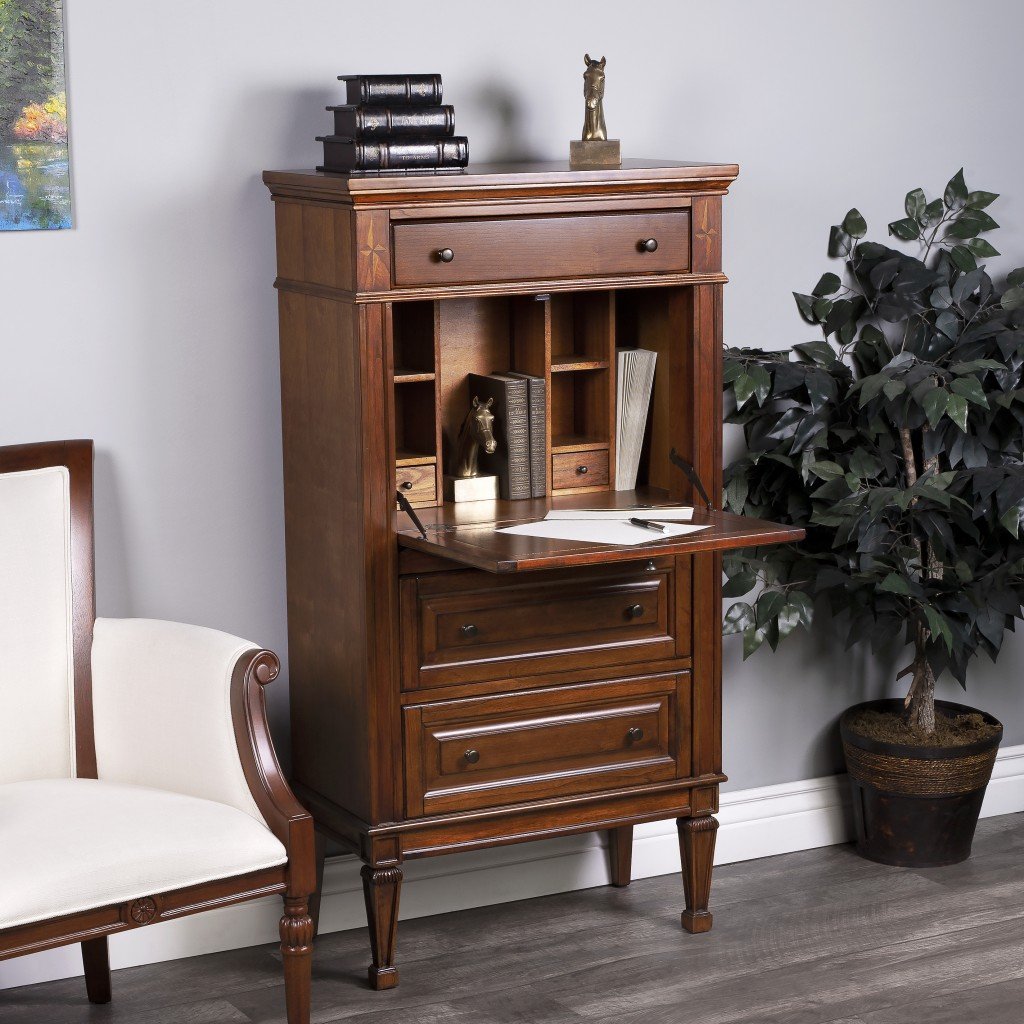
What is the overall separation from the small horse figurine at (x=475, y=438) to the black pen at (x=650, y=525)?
0.37 meters

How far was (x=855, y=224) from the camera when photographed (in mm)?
3461

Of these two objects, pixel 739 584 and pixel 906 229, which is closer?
pixel 739 584

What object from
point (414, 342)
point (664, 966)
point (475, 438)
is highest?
point (414, 342)

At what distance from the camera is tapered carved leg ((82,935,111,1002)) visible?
9.27 ft

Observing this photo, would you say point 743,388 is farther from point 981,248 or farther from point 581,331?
point 981,248

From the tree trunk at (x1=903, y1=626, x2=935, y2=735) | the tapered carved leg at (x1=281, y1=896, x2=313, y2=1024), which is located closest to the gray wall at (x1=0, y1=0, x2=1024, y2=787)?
the tree trunk at (x1=903, y1=626, x2=935, y2=735)

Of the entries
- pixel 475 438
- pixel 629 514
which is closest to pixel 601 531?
pixel 629 514

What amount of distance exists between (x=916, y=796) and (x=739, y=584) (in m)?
0.64

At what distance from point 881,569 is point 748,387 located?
47 centimetres

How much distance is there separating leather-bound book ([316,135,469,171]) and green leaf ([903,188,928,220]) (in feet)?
3.98

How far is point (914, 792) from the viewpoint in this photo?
11.3ft

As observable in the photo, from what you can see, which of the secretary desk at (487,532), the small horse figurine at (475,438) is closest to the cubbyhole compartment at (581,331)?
the secretary desk at (487,532)

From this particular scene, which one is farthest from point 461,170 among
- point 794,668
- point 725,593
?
point 794,668

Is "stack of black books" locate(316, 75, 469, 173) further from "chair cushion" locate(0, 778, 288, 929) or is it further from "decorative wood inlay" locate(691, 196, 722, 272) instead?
"chair cushion" locate(0, 778, 288, 929)
